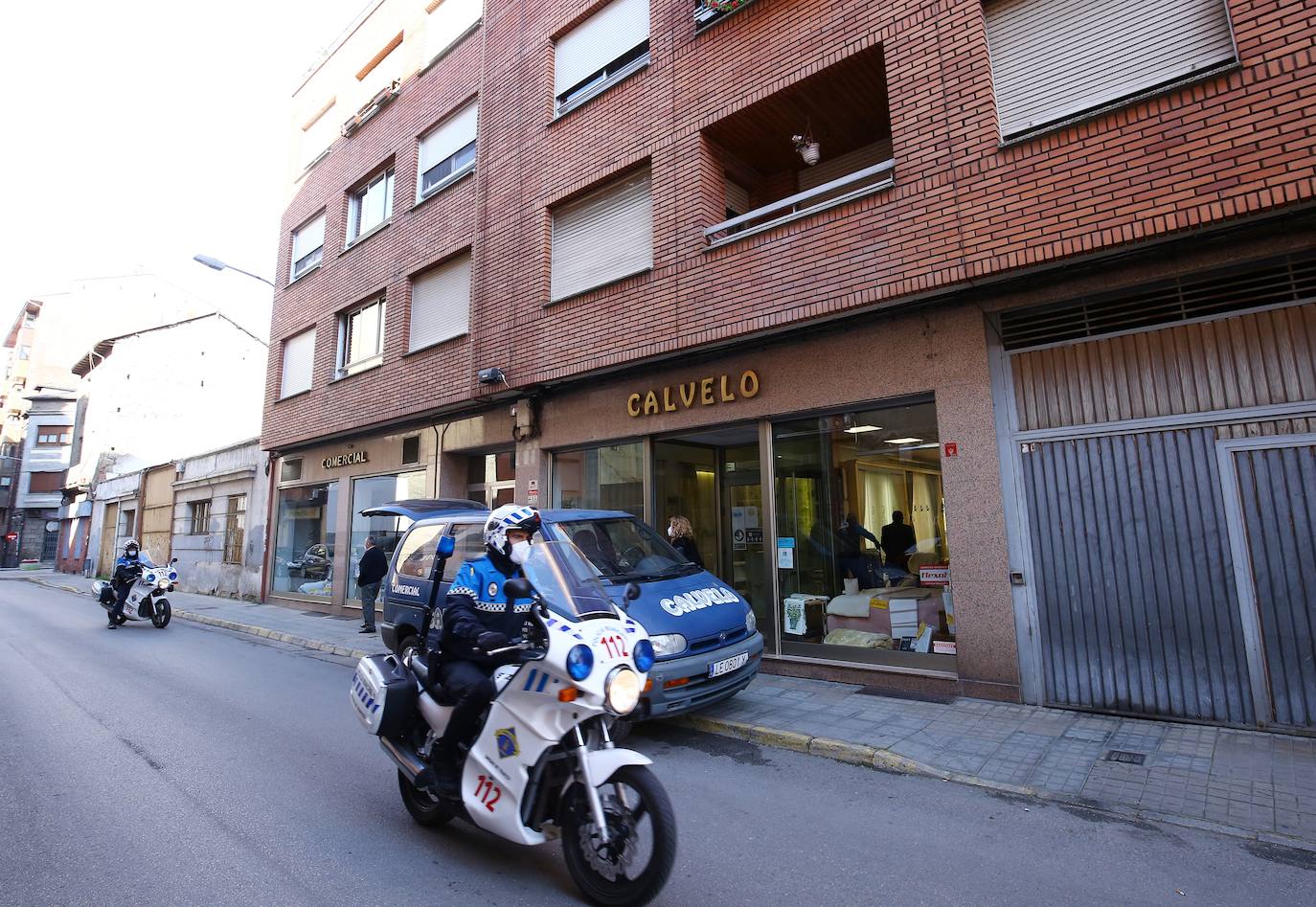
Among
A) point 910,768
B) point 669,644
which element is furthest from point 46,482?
point 910,768

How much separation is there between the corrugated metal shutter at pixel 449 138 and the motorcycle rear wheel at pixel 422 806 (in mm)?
12558

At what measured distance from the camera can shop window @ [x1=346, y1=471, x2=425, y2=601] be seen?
13.4 metres

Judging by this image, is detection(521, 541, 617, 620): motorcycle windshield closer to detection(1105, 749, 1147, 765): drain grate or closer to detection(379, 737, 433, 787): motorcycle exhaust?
detection(379, 737, 433, 787): motorcycle exhaust

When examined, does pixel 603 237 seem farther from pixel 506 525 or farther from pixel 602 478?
pixel 506 525

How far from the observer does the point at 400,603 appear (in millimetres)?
7359

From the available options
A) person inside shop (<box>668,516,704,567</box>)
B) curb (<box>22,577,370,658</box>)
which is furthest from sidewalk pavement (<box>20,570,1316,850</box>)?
curb (<box>22,577,370,658</box>)

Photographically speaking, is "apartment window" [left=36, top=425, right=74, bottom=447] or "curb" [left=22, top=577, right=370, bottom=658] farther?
"apartment window" [left=36, top=425, right=74, bottom=447]

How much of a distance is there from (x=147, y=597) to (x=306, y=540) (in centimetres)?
370

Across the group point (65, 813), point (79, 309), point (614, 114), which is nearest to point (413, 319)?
point (614, 114)

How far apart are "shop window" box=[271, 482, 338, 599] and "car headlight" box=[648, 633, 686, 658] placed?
12.6 m

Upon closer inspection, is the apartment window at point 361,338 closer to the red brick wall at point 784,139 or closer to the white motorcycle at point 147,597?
the red brick wall at point 784,139

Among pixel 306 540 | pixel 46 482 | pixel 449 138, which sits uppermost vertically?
pixel 449 138

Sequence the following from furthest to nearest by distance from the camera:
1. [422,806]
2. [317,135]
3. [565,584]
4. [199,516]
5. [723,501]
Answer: [199,516], [317,135], [723,501], [565,584], [422,806]

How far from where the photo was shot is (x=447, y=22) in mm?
14359
